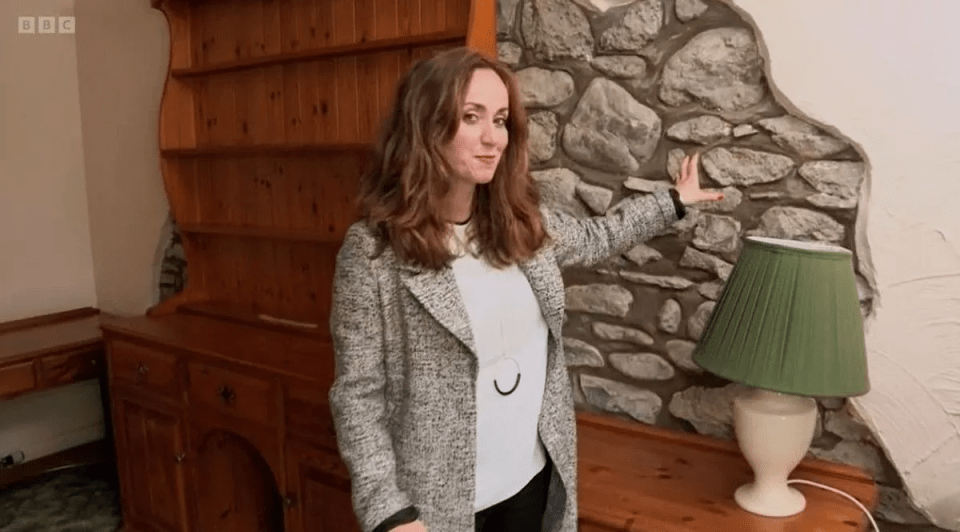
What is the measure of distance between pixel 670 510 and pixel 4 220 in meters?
3.01

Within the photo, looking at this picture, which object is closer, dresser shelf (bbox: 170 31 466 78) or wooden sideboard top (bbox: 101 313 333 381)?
dresser shelf (bbox: 170 31 466 78)

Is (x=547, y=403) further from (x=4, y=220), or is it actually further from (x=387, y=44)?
(x=4, y=220)

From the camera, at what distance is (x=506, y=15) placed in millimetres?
2082

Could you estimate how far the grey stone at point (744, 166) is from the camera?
5.72 feet

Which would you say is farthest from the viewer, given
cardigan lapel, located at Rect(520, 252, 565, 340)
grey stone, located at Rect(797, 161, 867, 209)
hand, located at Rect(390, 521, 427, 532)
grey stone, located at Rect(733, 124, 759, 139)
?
grey stone, located at Rect(733, 124, 759, 139)

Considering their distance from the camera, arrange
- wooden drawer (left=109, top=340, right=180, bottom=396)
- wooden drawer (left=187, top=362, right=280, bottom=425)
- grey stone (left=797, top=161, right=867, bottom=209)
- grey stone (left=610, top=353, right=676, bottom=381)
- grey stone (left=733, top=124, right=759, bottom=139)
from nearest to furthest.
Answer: grey stone (left=797, top=161, right=867, bottom=209), grey stone (left=733, top=124, right=759, bottom=139), grey stone (left=610, top=353, right=676, bottom=381), wooden drawer (left=187, top=362, right=280, bottom=425), wooden drawer (left=109, top=340, right=180, bottom=396)

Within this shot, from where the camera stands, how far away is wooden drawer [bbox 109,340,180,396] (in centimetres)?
257

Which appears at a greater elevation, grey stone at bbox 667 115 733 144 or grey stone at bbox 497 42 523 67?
grey stone at bbox 497 42 523 67

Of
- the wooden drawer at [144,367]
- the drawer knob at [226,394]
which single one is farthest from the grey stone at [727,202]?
the wooden drawer at [144,367]

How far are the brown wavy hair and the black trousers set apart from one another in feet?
1.50

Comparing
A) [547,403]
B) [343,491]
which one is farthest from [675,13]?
[343,491]

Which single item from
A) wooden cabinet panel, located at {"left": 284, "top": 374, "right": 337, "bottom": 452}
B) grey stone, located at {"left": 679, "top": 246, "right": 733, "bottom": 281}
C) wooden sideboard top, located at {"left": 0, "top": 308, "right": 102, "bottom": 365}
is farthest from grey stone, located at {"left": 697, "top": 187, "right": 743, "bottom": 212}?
wooden sideboard top, located at {"left": 0, "top": 308, "right": 102, "bottom": 365}

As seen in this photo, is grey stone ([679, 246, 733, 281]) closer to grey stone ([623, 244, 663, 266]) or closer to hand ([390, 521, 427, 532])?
grey stone ([623, 244, 663, 266])

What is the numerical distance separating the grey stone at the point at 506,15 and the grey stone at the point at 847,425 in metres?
1.23
